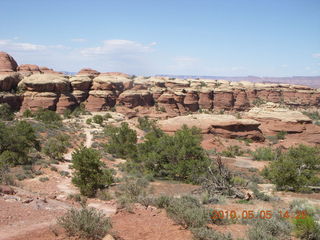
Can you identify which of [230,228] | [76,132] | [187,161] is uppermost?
[230,228]

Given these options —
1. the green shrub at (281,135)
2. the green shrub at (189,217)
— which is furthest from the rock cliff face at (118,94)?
the green shrub at (189,217)

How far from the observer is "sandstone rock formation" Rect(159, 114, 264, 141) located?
29.7m

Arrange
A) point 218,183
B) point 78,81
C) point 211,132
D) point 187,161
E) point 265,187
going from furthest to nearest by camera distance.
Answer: point 78,81, point 211,132, point 187,161, point 265,187, point 218,183

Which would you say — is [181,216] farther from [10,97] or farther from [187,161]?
[10,97]

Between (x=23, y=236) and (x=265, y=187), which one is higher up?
(x=23, y=236)

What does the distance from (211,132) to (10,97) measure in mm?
29904

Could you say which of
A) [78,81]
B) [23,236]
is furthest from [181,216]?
[78,81]

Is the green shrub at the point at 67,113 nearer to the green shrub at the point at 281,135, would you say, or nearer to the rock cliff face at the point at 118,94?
the rock cliff face at the point at 118,94

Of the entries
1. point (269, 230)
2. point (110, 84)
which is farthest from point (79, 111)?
point (269, 230)

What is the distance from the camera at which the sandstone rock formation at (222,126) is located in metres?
29.7

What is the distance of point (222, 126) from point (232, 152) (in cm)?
446

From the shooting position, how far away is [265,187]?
13727mm

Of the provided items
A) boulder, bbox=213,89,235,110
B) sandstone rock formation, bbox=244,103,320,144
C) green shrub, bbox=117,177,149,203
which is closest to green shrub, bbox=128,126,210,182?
green shrub, bbox=117,177,149,203

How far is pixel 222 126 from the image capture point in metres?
29.7
